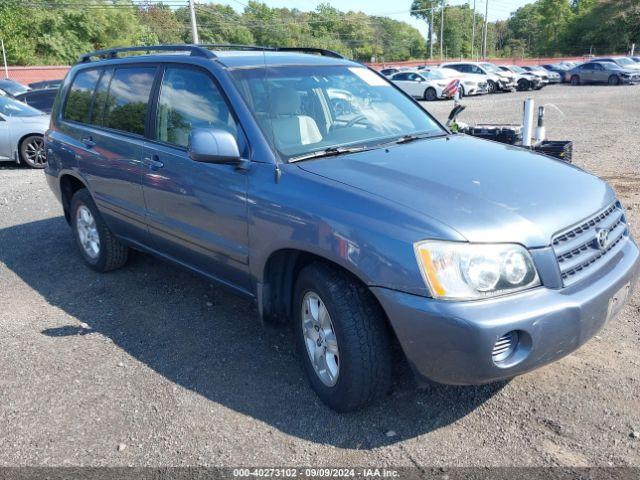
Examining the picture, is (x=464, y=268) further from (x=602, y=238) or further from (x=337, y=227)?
(x=602, y=238)

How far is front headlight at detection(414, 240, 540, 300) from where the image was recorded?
2.67 meters

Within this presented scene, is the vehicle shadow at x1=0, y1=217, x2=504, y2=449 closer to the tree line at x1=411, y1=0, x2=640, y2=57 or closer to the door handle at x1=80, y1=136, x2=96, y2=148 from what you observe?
the door handle at x1=80, y1=136, x2=96, y2=148

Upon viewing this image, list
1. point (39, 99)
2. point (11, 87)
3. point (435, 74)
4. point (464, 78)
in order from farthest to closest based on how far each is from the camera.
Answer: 1. point (464, 78)
2. point (435, 74)
3. point (11, 87)
4. point (39, 99)

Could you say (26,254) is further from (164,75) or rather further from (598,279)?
(598,279)

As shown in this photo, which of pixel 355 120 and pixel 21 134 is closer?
pixel 355 120

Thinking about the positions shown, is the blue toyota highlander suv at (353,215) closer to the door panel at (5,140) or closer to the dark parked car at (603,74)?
the door panel at (5,140)

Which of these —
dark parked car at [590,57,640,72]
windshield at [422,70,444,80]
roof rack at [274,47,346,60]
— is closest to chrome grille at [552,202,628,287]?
roof rack at [274,47,346,60]

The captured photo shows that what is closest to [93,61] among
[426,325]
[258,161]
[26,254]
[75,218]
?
[75,218]

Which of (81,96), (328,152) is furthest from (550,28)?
(328,152)

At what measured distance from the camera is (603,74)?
3575 cm

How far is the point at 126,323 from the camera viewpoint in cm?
455

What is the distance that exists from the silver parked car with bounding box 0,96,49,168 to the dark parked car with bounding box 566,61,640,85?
3350 centimetres

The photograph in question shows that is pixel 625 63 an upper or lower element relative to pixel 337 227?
upper

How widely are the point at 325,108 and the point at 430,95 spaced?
86.5 ft
